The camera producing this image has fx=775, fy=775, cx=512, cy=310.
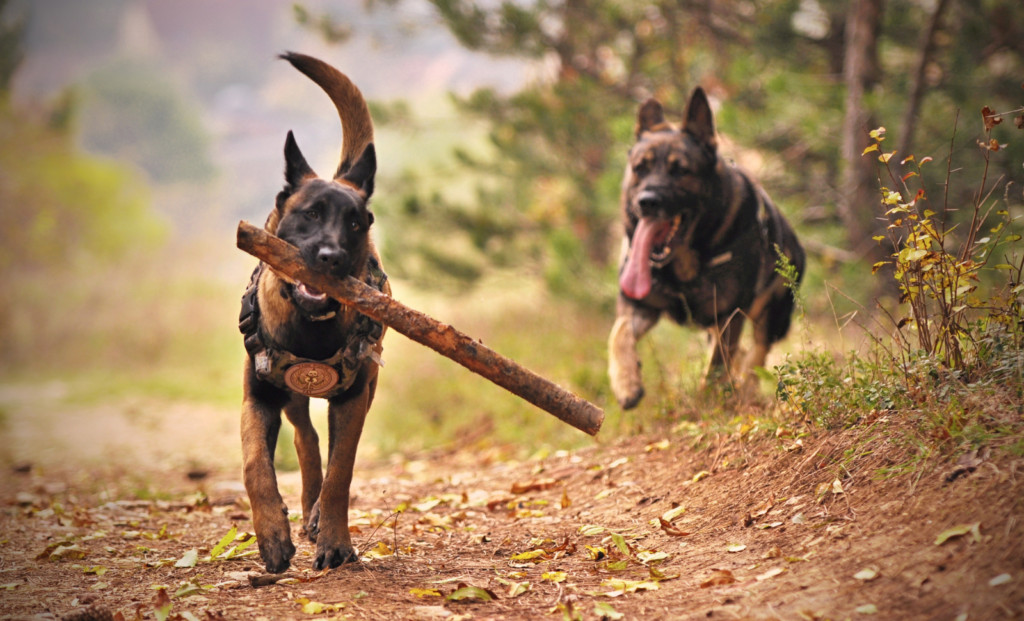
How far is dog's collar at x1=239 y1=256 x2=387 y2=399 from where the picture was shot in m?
3.46

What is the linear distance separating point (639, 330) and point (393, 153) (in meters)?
31.3

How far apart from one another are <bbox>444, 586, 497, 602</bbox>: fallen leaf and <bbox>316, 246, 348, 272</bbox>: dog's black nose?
1.41 m

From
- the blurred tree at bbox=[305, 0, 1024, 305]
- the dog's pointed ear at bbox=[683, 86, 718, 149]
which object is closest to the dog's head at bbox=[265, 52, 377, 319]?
the dog's pointed ear at bbox=[683, 86, 718, 149]

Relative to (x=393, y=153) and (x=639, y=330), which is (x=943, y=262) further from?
(x=393, y=153)

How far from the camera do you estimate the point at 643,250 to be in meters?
5.13

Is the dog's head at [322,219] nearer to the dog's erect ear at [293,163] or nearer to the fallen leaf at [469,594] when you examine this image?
the dog's erect ear at [293,163]

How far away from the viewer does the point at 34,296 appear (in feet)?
72.3

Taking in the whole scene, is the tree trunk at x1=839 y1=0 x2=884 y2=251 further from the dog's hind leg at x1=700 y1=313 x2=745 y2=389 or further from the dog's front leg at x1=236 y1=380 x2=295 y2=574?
the dog's front leg at x1=236 y1=380 x2=295 y2=574

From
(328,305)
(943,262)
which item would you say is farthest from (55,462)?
(943,262)

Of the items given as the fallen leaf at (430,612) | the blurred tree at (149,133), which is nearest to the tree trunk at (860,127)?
the fallen leaf at (430,612)

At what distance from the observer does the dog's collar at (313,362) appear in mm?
3463

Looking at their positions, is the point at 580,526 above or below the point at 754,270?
below

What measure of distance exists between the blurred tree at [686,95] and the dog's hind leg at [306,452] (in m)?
4.89

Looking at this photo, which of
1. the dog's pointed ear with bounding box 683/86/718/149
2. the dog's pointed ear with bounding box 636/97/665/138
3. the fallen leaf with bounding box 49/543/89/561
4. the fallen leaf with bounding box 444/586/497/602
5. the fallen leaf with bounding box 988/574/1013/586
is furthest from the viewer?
the dog's pointed ear with bounding box 636/97/665/138
